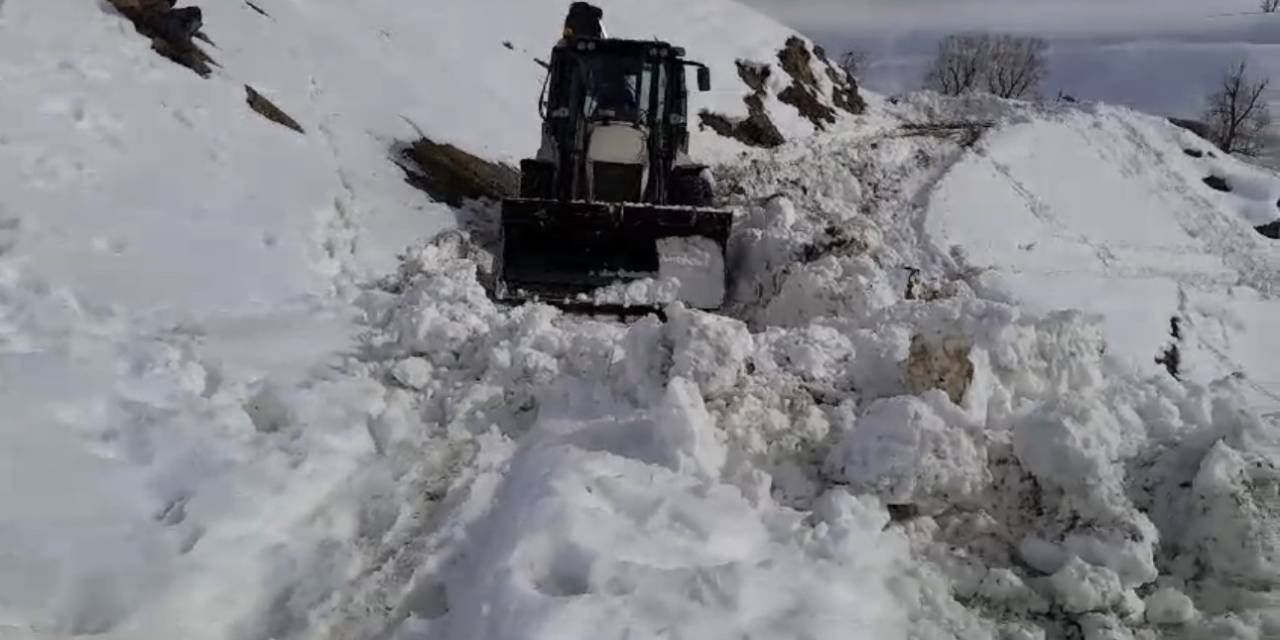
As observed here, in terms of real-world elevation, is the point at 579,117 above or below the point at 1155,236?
above

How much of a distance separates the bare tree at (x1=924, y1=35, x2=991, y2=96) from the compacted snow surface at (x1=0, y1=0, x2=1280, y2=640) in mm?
65734

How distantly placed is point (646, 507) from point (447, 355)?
7.85 feet

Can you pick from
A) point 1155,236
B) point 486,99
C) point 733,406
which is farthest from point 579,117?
point 1155,236

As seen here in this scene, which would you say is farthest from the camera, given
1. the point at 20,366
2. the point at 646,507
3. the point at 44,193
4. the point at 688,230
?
the point at 688,230

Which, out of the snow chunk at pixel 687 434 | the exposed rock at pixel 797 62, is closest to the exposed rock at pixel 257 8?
the snow chunk at pixel 687 434

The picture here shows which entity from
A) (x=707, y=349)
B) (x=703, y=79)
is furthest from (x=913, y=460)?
(x=703, y=79)

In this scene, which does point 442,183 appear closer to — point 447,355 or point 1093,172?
point 447,355

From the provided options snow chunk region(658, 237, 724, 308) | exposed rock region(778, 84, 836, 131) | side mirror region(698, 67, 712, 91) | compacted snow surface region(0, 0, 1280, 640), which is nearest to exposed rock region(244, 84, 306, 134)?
compacted snow surface region(0, 0, 1280, 640)

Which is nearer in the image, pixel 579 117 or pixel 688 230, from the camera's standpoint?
pixel 688 230

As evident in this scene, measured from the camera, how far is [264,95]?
13.2 metres

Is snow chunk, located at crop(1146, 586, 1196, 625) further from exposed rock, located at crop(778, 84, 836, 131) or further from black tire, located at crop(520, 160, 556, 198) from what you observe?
exposed rock, located at crop(778, 84, 836, 131)

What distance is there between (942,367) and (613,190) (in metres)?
6.02

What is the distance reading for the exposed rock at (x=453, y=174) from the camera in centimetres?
1305

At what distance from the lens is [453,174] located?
14227 millimetres
